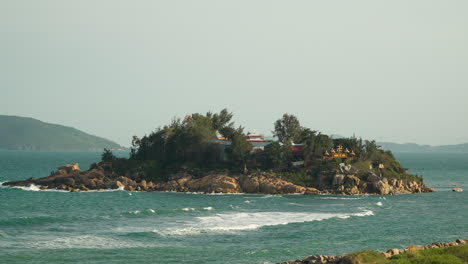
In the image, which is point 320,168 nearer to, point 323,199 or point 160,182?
point 323,199

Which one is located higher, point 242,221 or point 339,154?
point 339,154

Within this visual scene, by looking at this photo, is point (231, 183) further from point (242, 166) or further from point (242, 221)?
point (242, 221)

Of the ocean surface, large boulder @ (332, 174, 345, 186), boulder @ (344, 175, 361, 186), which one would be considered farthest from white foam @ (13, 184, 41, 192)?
boulder @ (344, 175, 361, 186)

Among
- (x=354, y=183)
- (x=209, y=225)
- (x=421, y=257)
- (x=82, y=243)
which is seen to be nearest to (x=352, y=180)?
(x=354, y=183)

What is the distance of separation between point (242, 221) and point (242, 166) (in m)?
34.7

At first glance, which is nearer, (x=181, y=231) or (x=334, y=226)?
(x=181, y=231)

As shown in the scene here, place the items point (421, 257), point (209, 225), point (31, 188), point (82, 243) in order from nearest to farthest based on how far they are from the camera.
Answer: point (421, 257), point (82, 243), point (209, 225), point (31, 188)

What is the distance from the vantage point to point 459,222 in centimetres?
5944

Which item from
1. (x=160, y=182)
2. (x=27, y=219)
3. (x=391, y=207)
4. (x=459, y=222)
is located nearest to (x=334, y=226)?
(x=459, y=222)

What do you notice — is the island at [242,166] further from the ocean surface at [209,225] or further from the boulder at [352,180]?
the ocean surface at [209,225]

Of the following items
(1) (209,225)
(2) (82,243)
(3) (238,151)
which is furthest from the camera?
(3) (238,151)

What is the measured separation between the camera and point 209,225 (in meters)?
54.9

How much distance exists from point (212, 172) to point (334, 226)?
38.1 metres

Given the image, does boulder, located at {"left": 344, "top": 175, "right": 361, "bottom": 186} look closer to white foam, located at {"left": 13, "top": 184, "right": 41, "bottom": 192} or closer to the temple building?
the temple building
